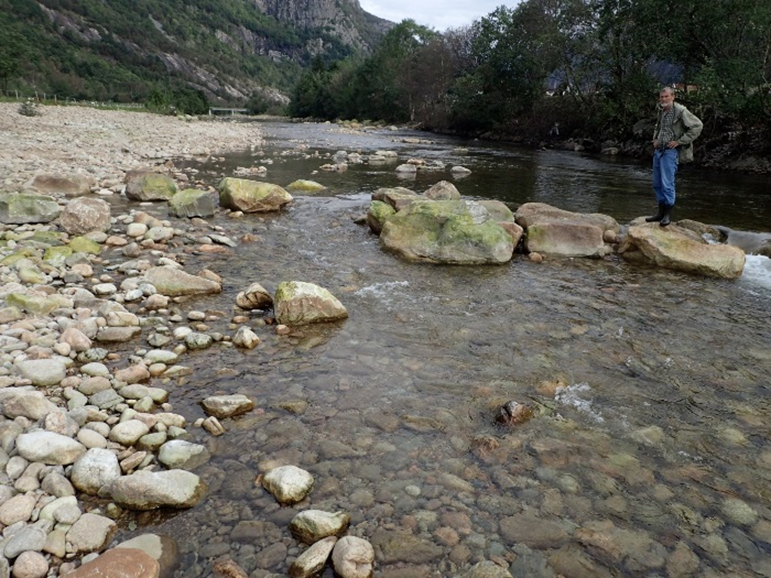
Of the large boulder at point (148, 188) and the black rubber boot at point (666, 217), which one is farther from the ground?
the black rubber boot at point (666, 217)

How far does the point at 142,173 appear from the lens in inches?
463

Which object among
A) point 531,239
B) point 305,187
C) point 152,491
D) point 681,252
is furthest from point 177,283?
point 305,187

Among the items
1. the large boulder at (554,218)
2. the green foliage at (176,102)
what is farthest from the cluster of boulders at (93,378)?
the green foliage at (176,102)

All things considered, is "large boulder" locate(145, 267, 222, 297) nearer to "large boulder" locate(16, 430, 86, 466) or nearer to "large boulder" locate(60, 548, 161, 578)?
"large boulder" locate(16, 430, 86, 466)

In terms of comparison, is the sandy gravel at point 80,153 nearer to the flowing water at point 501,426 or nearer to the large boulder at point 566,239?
the flowing water at point 501,426

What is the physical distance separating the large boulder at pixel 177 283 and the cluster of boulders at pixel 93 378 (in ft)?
0.06

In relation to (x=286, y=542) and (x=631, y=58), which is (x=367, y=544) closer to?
(x=286, y=542)

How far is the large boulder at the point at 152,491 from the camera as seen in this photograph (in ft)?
9.62

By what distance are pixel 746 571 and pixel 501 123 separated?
48427mm

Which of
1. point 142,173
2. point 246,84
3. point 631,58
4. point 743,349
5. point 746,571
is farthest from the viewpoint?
point 246,84

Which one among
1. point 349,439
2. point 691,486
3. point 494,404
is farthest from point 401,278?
point 691,486

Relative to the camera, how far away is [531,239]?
29.4ft

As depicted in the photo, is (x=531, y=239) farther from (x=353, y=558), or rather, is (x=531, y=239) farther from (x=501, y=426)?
(x=353, y=558)

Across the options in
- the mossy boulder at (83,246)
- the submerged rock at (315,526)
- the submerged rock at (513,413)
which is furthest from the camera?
the mossy boulder at (83,246)
